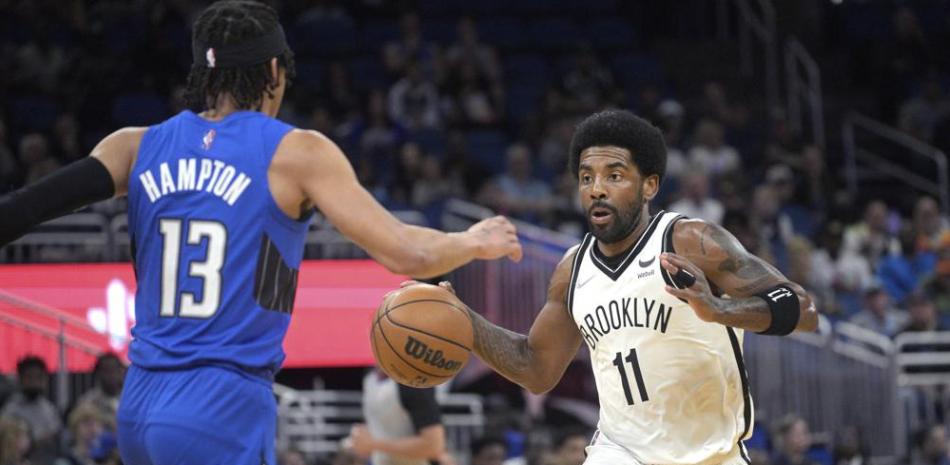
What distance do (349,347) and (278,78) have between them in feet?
27.8

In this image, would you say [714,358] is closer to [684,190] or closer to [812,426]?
[812,426]

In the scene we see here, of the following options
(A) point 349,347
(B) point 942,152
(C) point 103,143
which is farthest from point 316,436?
(B) point 942,152

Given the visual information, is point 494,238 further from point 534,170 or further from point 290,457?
point 534,170

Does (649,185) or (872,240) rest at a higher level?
(649,185)

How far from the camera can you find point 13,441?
33.1 feet

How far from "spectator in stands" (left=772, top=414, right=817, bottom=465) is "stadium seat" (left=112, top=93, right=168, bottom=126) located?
23.3ft

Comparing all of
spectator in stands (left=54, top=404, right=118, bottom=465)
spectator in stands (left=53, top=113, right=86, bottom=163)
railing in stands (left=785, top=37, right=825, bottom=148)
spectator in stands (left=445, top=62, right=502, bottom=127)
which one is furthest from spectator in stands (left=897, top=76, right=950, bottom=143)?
spectator in stands (left=54, top=404, right=118, bottom=465)

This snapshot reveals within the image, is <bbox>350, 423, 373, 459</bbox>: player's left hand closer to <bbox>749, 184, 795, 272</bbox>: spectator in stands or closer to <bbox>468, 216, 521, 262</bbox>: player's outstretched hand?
<bbox>468, 216, 521, 262</bbox>: player's outstretched hand

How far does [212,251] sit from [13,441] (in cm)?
614

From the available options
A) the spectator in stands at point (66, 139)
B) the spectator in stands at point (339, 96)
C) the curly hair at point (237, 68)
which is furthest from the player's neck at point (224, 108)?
the spectator in stands at point (339, 96)

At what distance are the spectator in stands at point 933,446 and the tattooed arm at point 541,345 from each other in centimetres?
801

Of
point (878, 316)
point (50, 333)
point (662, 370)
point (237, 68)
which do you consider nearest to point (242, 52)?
point (237, 68)

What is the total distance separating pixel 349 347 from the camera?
519 inches

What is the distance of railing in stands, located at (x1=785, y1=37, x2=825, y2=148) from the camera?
20031mm
